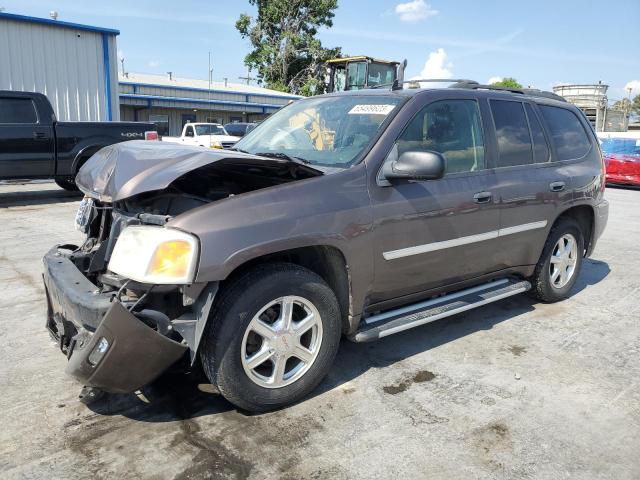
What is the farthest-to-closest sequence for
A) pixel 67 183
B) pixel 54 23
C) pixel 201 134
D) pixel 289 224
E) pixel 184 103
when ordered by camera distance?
1. pixel 184 103
2. pixel 201 134
3. pixel 54 23
4. pixel 67 183
5. pixel 289 224

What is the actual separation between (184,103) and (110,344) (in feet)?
105

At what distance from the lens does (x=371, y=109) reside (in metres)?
3.79

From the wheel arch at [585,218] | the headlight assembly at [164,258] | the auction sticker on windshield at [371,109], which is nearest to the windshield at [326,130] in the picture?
the auction sticker on windshield at [371,109]

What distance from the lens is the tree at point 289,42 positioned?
46156 mm

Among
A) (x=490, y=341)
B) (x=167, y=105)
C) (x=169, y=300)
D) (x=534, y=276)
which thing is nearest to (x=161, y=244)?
(x=169, y=300)

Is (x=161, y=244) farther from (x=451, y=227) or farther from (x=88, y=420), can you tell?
(x=451, y=227)

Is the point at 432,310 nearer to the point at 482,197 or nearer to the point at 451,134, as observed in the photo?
the point at 482,197

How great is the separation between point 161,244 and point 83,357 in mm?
635

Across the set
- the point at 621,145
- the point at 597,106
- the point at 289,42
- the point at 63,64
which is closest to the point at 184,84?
the point at 289,42

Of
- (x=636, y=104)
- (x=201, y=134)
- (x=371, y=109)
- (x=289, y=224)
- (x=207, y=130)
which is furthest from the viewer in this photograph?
(x=636, y=104)

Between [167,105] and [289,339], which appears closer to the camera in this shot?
[289,339]

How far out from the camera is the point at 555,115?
16.1 ft

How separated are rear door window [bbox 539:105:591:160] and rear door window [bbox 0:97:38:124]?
928cm

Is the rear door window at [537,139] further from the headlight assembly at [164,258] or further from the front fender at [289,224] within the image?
the headlight assembly at [164,258]
